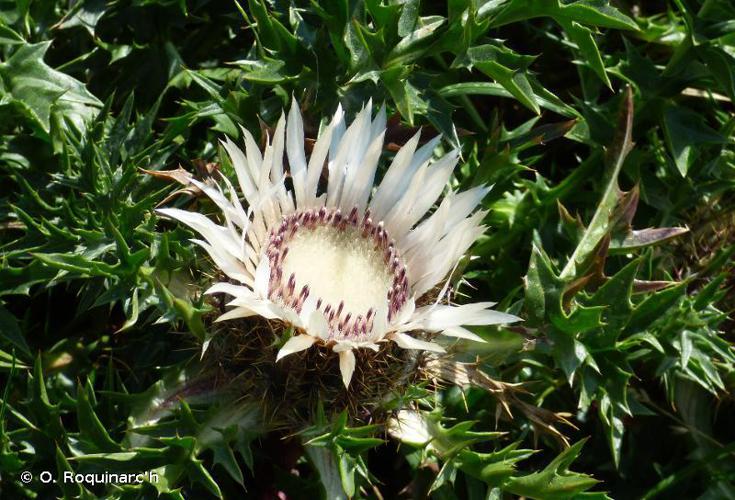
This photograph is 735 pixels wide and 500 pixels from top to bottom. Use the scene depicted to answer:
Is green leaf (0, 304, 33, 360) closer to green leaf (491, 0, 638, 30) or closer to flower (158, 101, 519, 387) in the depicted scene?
flower (158, 101, 519, 387)

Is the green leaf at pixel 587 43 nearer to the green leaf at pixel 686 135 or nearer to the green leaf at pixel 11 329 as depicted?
the green leaf at pixel 686 135

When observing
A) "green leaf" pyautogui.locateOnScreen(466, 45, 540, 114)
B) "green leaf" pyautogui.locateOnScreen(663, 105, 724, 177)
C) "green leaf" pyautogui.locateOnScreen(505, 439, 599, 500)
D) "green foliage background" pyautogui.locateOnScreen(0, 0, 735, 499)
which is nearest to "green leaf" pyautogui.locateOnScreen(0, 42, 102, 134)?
"green foliage background" pyautogui.locateOnScreen(0, 0, 735, 499)

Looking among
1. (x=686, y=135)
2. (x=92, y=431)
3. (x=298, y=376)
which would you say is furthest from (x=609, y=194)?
(x=92, y=431)

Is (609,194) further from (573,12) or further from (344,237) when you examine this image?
(344,237)

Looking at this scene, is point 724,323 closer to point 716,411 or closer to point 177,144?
point 716,411

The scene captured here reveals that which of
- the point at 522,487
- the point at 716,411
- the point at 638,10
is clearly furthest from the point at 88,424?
the point at 638,10
